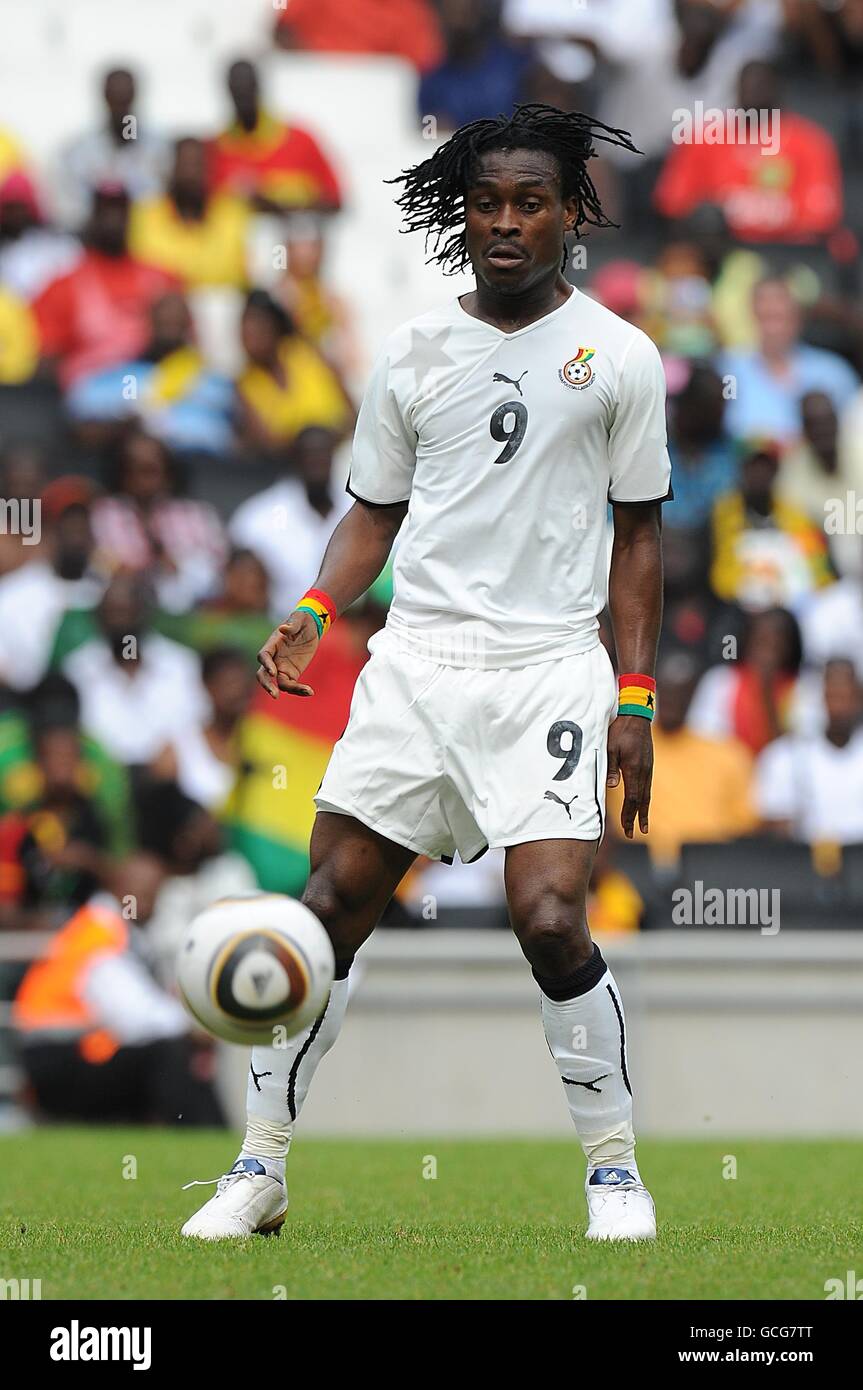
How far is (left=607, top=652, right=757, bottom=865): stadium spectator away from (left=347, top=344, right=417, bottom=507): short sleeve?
577 centimetres

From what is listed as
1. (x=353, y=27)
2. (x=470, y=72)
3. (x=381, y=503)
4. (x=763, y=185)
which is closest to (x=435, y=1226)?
(x=381, y=503)

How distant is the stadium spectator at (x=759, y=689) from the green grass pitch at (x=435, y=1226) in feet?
10.3

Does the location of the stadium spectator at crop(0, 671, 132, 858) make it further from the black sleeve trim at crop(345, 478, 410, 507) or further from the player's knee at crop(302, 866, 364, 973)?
the player's knee at crop(302, 866, 364, 973)

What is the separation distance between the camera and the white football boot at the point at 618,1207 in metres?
5.61

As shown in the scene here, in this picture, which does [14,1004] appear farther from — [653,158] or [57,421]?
[653,158]

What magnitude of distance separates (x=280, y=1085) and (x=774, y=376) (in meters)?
8.84

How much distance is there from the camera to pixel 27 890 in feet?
36.7

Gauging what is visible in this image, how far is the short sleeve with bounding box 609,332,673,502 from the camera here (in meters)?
5.80

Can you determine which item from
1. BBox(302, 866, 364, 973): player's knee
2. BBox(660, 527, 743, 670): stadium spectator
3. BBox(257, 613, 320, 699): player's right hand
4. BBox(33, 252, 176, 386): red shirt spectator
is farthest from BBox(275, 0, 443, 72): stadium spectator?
BBox(302, 866, 364, 973): player's knee

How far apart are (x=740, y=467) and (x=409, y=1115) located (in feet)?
14.9

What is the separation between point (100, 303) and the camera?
13.6 meters

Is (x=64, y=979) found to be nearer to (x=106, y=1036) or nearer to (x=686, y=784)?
(x=106, y=1036)
